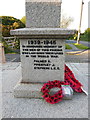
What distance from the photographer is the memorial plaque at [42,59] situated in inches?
105

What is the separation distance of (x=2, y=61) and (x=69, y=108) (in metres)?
5.26

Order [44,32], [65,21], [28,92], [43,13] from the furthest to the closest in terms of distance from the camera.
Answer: [65,21] → [43,13] → [28,92] → [44,32]

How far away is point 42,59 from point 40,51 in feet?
0.71

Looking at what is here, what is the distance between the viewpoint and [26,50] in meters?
2.71

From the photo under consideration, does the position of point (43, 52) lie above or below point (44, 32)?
below

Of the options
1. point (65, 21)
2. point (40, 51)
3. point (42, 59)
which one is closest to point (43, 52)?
point (40, 51)

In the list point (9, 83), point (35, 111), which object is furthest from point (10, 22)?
point (35, 111)

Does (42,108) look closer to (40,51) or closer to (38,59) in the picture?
(38,59)

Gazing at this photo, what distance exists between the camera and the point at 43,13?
2.83 metres

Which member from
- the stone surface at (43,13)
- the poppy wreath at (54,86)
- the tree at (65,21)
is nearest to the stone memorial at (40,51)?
the stone surface at (43,13)

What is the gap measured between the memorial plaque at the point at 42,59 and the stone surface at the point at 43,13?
57 cm

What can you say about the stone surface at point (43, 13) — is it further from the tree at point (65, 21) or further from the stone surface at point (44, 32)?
the tree at point (65, 21)

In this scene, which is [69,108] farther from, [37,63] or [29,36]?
[29,36]

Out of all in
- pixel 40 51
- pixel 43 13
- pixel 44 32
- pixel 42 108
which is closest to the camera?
pixel 42 108
